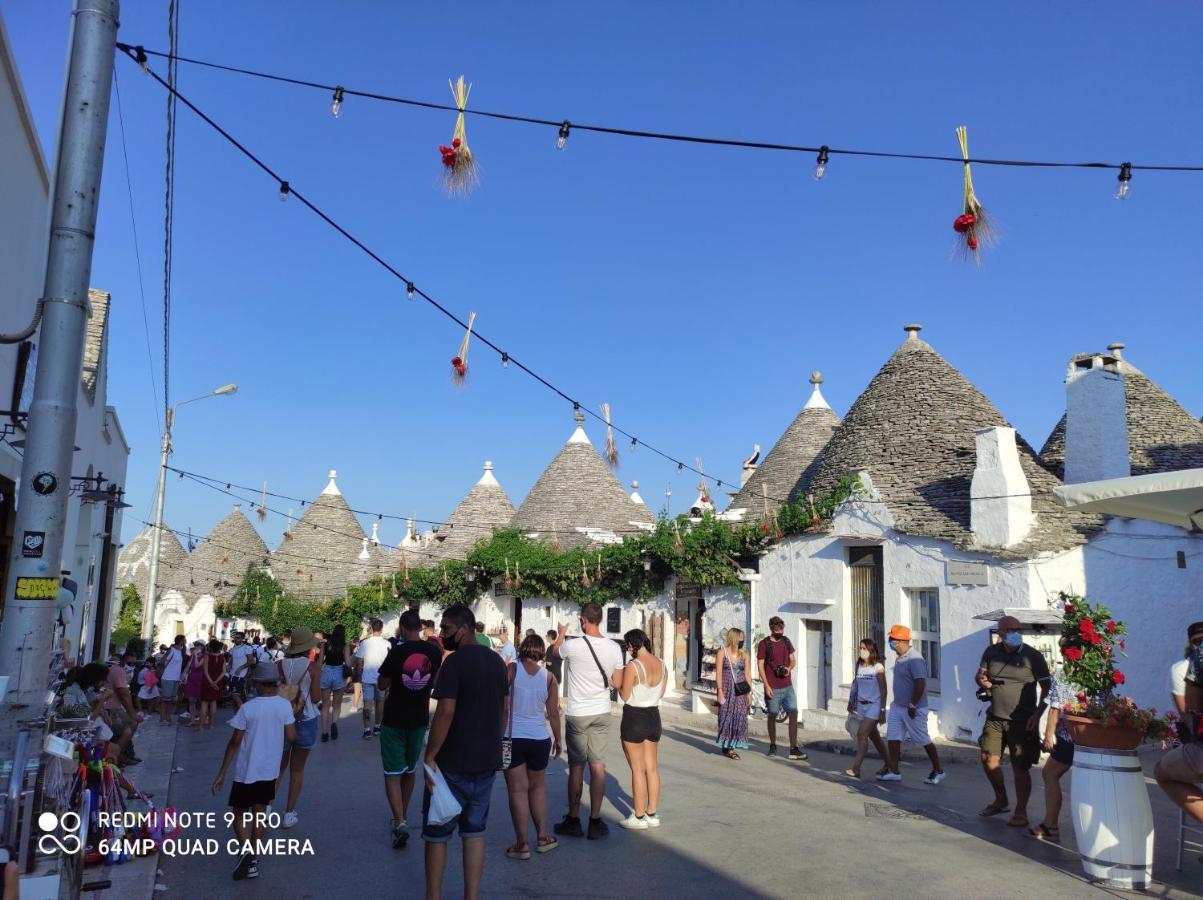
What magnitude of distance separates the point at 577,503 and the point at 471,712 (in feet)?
68.0

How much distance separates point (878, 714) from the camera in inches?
376

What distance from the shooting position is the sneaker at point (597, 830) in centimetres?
661

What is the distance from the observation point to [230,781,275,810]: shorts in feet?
19.2

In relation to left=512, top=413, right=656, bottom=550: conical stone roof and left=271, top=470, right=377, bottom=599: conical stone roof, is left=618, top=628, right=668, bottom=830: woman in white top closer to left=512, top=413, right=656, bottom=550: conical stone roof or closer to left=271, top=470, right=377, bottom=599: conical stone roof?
left=512, top=413, right=656, bottom=550: conical stone roof

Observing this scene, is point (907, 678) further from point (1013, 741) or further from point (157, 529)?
point (157, 529)

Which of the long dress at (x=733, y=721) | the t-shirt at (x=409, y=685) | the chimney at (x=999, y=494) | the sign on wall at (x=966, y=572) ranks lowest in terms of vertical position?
the long dress at (x=733, y=721)

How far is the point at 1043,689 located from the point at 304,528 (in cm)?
3221

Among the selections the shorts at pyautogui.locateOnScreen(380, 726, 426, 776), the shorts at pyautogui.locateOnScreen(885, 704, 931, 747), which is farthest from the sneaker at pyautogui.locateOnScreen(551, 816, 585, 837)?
the shorts at pyautogui.locateOnScreen(885, 704, 931, 747)

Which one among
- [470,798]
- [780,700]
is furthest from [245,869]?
[780,700]

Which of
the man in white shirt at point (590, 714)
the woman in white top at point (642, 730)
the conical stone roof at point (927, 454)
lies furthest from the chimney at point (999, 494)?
the man in white shirt at point (590, 714)

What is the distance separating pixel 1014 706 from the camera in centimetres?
723

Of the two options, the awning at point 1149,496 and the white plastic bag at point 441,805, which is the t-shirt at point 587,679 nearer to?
the white plastic bag at point 441,805

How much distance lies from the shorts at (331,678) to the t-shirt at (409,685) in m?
6.37

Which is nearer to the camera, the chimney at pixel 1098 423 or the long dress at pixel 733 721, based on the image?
the long dress at pixel 733 721
